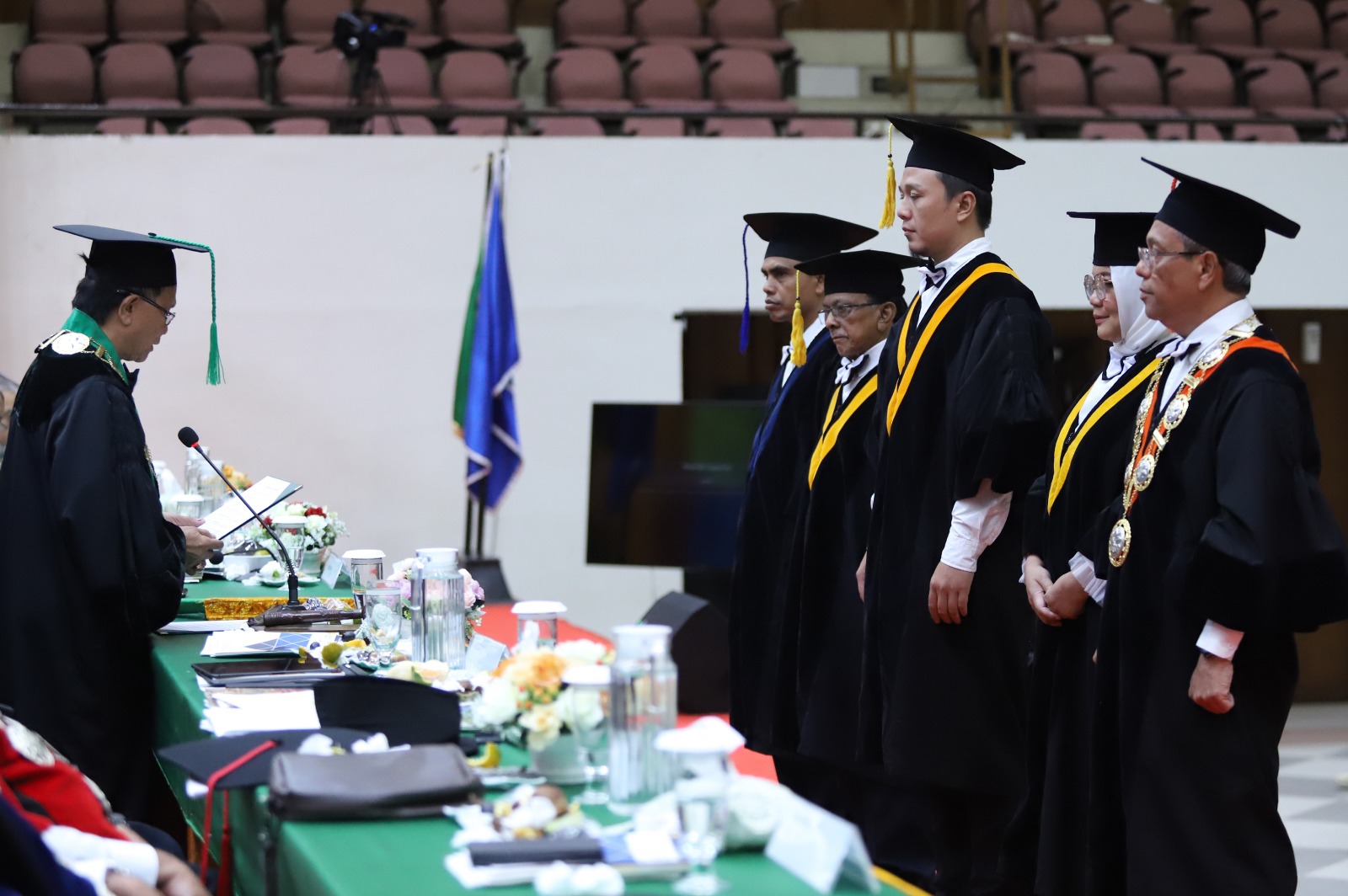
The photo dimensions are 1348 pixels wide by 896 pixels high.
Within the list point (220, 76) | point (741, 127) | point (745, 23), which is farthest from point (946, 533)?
point (745, 23)

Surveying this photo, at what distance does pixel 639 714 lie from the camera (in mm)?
1768

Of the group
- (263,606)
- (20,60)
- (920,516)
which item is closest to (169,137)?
(20,60)

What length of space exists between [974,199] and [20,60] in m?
6.23

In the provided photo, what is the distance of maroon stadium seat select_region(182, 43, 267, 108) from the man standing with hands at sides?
5580mm

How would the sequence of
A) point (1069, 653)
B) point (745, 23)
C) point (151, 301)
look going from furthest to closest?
1. point (745, 23)
2. point (151, 301)
3. point (1069, 653)

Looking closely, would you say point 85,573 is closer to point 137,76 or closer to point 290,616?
point 290,616

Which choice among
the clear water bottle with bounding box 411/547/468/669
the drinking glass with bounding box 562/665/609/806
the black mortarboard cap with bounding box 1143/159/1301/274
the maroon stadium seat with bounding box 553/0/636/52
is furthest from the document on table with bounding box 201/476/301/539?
the maroon stadium seat with bounding box 553/0/636/52

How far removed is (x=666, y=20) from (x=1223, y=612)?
7377 mm

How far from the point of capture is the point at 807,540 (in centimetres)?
367

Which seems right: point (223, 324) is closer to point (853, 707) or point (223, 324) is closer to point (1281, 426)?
point (853, 707)

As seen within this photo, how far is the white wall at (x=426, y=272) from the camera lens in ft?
22.1

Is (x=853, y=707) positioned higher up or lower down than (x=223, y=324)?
lower down

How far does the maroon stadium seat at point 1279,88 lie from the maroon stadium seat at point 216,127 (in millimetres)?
5810

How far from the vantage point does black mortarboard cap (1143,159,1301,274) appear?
2695mm
